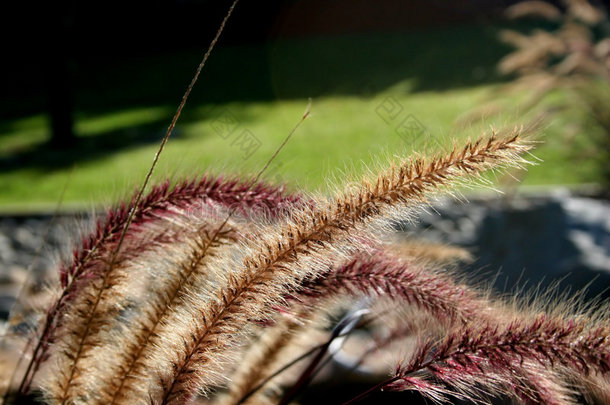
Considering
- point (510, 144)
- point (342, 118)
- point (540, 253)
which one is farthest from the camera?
point (342, 118)

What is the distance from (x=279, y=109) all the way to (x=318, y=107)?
631 millimetres

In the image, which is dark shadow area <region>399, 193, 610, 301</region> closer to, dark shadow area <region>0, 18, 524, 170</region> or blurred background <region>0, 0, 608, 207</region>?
blurred background <region>0, 0, 608, 207</region>

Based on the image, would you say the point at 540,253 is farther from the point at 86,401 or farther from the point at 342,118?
the point at 342,118

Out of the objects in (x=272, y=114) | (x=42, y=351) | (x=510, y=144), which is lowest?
(x=510, y=144)

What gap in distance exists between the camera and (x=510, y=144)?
0.69 m

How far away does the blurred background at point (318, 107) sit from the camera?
6.14 ft

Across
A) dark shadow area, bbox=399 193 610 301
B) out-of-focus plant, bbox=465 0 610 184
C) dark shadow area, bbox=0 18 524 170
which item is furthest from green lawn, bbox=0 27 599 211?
dark shadow area, bbox=399 193 610 301

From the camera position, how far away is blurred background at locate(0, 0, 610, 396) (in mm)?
1872

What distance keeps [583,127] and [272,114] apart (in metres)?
4.63

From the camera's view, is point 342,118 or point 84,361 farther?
point 342,118

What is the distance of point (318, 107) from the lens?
8422 mm

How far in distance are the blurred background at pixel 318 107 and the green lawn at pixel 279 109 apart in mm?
39

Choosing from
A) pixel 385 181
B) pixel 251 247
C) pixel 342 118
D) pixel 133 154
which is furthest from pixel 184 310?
pixel 342 118

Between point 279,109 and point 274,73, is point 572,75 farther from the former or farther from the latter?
point 274,73
